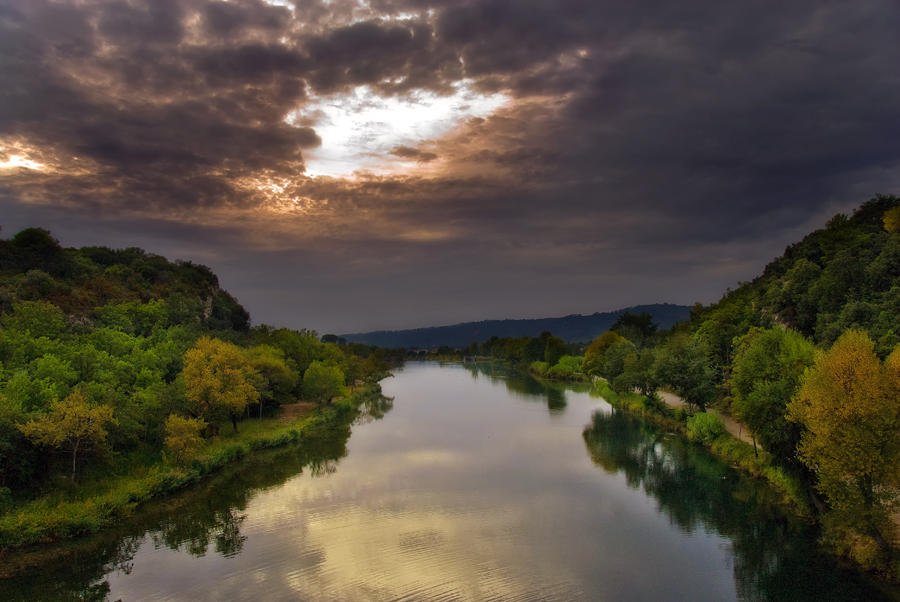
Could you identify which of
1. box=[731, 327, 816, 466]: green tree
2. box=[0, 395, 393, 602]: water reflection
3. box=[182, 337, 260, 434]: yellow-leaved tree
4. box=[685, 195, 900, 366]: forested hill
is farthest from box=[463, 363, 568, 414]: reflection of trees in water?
box=[0, 395, 393, 602]: water reflection

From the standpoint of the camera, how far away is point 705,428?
3941 cm

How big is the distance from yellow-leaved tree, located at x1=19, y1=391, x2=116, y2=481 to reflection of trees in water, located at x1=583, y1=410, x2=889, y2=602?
28.9 m

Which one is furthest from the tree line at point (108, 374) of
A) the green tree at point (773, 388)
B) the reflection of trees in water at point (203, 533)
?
the green tree at point (773, 388)

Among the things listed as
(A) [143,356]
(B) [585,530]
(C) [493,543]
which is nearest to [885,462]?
(B) [585,530]

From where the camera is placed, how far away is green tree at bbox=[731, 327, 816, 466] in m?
23.8

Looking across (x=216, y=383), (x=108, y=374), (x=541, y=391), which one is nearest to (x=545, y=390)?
(x=541, y=391)

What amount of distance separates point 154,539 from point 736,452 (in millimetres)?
33892

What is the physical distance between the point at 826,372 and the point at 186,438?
106ft

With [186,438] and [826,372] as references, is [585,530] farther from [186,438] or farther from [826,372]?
[186,438]

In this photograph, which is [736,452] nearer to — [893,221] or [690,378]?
[690,378]

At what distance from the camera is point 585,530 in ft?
76.4

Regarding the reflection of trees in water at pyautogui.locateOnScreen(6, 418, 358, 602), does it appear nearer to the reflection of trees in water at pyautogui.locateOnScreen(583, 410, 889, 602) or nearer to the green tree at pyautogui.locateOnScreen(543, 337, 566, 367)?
the reflection of trees in water at pyautogui.locateOnScreen(583, 410, 889, 602)

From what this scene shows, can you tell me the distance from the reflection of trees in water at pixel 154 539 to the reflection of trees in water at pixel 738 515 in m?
20.1

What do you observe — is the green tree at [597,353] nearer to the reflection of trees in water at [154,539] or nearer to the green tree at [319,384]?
the green tree at [319,384]
